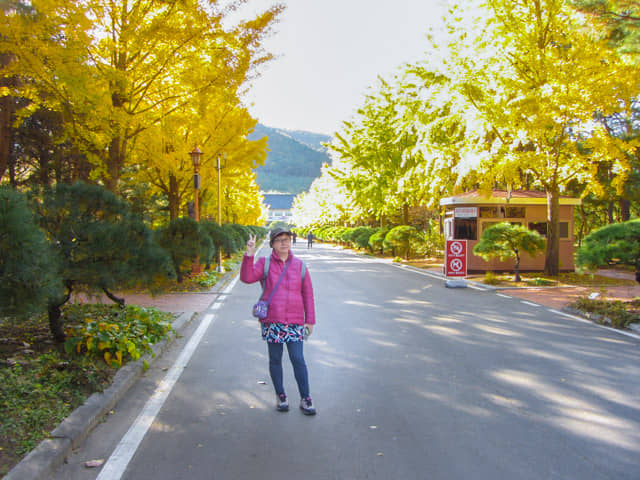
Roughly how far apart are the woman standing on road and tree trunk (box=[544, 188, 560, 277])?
47.9 feet

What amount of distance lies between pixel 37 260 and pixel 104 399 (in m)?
1.39

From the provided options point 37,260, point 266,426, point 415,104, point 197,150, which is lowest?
point 266,426

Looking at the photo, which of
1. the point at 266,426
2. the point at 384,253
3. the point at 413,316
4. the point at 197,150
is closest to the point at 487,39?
the point at 197,150

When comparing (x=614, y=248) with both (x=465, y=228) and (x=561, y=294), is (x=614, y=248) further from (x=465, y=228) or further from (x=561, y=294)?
(x=465, y=228)

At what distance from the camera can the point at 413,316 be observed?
1024 centimetres

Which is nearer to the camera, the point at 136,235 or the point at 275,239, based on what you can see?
the point at 275,239

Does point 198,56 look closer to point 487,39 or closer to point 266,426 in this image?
point 266,426

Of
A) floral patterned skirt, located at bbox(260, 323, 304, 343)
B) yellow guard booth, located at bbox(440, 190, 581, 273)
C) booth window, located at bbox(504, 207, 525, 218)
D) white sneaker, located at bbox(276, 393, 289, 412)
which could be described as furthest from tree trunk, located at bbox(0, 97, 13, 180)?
booth window, located at bbox(504, 207, 525, 218)

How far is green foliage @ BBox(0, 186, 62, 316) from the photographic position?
14.4 ft

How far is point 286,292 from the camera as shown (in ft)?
16.0

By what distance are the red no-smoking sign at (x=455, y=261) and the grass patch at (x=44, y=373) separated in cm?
1026

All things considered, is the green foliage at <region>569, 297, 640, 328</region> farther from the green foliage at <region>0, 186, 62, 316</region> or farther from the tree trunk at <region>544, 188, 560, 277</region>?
the green foliage at <region>0, 186, 62, 316</region>

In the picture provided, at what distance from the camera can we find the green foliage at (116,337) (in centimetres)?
608

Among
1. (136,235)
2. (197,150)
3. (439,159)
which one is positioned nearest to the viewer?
(136,235)
